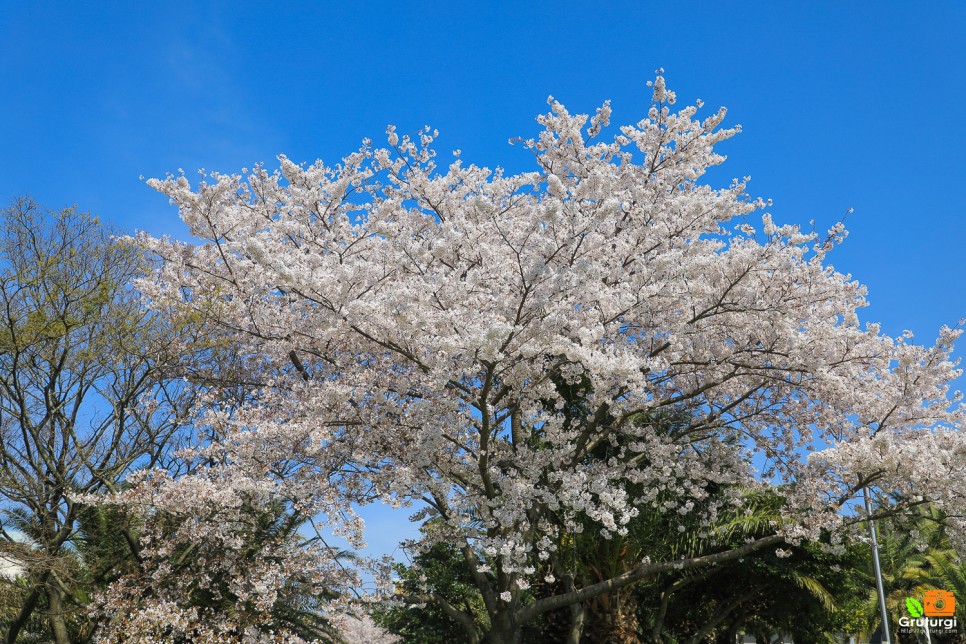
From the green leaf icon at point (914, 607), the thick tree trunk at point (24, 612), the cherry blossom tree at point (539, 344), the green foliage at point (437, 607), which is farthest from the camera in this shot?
the green leaf icon at point (914, 607)

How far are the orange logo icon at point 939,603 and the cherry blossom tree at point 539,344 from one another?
17.0 metres

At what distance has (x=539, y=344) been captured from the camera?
870cm

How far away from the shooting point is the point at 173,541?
1178 cm

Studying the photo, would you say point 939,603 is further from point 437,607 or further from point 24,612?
point 24,612

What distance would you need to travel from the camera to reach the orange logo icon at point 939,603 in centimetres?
2469

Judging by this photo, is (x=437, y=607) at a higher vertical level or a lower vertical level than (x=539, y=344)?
lower

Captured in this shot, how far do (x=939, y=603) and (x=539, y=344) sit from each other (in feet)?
77.3

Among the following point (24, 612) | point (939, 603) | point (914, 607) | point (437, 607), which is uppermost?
point (939, 603)

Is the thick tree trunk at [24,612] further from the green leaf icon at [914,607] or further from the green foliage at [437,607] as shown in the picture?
the green leaf icon at [914,607]

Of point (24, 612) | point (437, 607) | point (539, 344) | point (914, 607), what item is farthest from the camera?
point (914, 607)

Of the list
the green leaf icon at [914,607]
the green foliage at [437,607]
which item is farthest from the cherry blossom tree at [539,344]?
the green leaf icon at [914,607]

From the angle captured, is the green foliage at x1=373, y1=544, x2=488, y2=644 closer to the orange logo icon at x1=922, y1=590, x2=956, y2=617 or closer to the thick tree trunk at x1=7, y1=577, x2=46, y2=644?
the thick tree trunk at x1=7, y1=577, x2=46, y2=644

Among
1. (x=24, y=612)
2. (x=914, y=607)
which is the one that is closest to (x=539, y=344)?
(x=24, y=612)

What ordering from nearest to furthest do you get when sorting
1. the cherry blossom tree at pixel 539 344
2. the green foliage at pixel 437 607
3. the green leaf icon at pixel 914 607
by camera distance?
the cherry blossom tree at pixel 539 344, the green foliage at pixel 437 607, the green leaf icon at pixel 914 607
